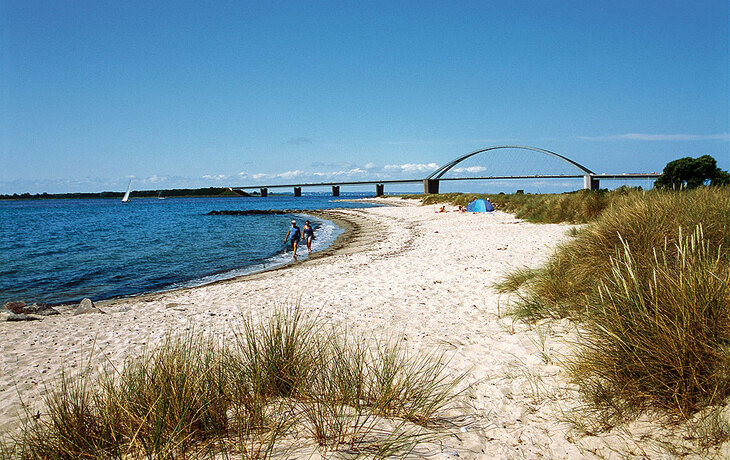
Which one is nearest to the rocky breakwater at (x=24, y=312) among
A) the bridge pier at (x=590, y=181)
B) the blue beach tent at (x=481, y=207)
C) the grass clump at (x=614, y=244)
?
Answer: the grass clump at (x=614, y=244)

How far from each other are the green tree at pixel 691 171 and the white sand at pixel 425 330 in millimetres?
11745

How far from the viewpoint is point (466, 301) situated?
7.74 metres

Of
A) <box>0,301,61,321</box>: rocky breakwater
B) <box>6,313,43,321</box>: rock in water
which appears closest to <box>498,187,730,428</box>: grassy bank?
<box>6,313,43,321</box>: rock in water

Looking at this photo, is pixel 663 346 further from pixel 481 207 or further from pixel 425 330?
pixel 481 207

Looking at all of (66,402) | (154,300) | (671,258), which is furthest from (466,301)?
(154,300)

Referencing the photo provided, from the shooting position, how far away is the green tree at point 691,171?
756 inches

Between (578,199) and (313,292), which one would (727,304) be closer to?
(313,292)

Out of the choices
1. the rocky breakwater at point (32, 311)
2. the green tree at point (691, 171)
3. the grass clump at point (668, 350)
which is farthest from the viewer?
the green tree at point (691, 171)

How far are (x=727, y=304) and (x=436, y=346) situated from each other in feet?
10.2

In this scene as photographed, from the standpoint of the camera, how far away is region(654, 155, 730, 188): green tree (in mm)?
19205

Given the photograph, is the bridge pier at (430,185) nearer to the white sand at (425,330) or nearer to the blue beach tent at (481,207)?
the blue beach tent at (481,207)

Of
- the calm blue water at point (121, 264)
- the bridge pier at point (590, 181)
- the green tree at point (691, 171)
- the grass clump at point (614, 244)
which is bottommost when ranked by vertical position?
the calm blue water at point (121, 264)

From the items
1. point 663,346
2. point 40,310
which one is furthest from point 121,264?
point 663,346

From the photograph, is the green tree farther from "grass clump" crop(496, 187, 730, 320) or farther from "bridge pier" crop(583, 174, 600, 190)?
"bridge pier" crop(583, 174, 600, 190)
